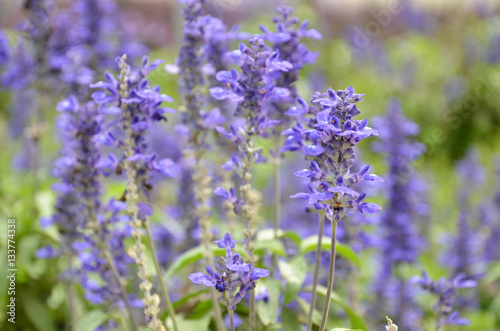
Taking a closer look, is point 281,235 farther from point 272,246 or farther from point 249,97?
point 249,97

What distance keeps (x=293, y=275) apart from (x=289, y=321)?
24cm

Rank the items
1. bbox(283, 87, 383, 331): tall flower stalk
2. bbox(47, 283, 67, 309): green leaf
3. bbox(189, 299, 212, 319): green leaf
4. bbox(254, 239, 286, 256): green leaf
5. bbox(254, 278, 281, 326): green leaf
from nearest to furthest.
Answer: bbox(283, 87, 383, 331): tall flower stalk
bbox(254, 278, 281, 326): green leaf
bbox(254, 239, 286, 256): green leaf
bbox(189, 299, 212, 319): green leaf
bbox(47, 283, 67, 309): green leaf

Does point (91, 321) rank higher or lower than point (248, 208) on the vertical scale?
lower

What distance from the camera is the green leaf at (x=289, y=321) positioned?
2.83 m

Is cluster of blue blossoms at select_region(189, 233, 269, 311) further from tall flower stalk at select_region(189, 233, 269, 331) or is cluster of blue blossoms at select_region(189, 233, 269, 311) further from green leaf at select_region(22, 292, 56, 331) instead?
green leaf at select_region(22, 292, 56, 331)

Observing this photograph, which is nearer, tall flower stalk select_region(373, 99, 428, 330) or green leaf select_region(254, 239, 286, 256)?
green leaf select_region(254, 239, 286, 256)

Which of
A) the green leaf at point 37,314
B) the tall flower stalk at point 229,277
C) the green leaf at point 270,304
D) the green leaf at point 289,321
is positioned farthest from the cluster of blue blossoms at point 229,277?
the green leaf at point 37,314

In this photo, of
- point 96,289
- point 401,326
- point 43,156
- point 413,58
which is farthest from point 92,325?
point 413,58

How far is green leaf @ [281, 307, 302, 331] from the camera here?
2.83 m

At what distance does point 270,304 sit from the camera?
2.80 metres

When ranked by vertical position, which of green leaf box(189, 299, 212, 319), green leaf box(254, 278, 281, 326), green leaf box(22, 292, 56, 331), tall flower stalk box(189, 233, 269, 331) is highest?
tall flower stalk box(189, 233, 269, 331)

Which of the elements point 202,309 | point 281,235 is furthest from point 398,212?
point 202,309

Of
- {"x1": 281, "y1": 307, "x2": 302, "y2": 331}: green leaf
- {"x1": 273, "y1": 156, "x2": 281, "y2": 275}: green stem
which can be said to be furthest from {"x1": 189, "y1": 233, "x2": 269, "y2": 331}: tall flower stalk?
{"x1": 273, "y1": 156, "x2": 281, "y2": 275}: green stem

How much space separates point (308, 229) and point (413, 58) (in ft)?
31.6
